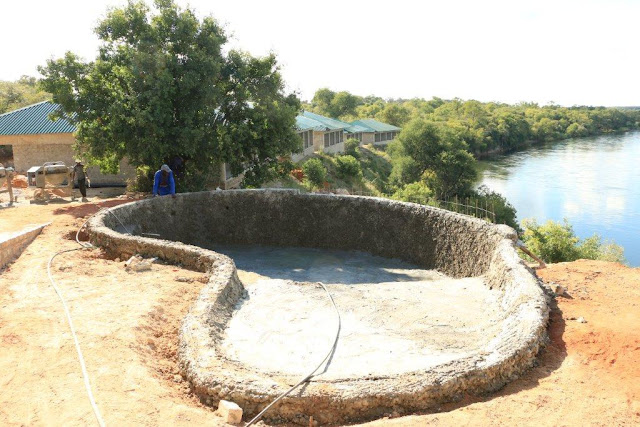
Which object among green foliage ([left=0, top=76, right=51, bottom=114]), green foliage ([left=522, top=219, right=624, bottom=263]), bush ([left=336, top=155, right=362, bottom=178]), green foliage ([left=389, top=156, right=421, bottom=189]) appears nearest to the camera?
green foliage ([left=522, top=219, right=624, bottom=263])

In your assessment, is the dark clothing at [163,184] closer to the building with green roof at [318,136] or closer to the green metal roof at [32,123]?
the green metal roof at [32,123]

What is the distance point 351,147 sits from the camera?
1834 inches

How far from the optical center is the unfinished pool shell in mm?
4875

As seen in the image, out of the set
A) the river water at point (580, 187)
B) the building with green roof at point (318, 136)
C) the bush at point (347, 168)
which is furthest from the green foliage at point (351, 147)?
the river water at point (580, 187)

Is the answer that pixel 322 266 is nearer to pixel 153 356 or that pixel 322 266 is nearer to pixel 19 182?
pixel 153 356

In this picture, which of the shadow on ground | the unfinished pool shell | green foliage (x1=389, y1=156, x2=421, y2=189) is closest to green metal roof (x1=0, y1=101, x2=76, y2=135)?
the unfinished pool shell

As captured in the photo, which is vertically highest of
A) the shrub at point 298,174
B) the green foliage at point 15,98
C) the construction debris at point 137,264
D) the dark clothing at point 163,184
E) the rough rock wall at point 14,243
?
the green foliage at point 15,98

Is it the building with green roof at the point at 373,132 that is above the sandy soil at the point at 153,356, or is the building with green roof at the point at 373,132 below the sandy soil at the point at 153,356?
above

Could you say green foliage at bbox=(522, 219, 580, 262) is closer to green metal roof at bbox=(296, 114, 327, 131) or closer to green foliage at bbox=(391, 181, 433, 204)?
green foliage at bbox=(391, 181, 433, 204)

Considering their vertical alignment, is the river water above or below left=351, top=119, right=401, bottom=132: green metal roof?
below

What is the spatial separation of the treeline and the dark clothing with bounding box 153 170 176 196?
148 feet

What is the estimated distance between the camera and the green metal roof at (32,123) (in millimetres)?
20078

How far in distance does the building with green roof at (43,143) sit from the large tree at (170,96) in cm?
367

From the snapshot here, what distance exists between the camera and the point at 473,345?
6.42 metres
